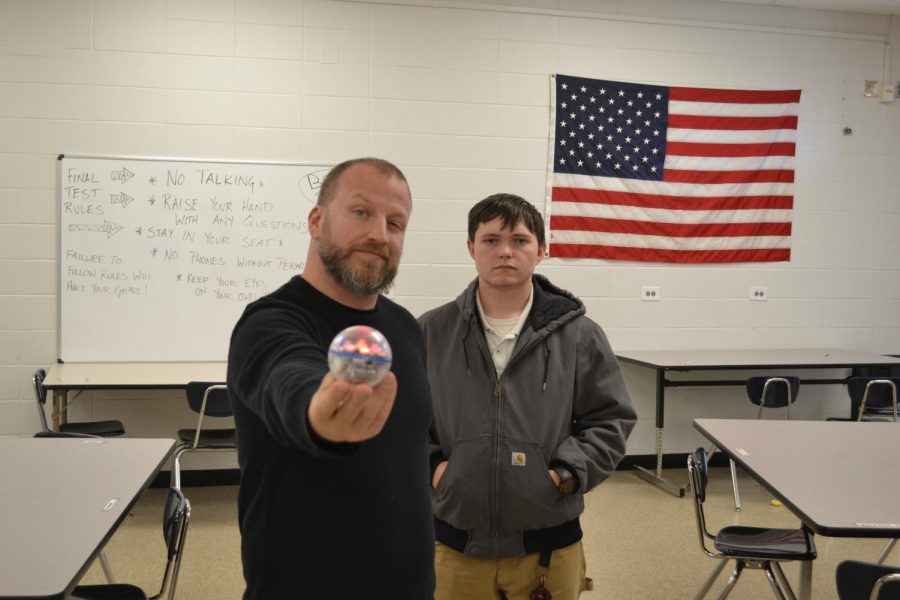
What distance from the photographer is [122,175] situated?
14.2 ft

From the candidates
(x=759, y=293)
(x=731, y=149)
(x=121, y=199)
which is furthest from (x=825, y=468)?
(x=121, y=199)

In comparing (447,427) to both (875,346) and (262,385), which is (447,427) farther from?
(875,346)

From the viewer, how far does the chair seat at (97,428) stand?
3877 millimetres

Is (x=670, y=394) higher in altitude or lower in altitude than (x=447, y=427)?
lower

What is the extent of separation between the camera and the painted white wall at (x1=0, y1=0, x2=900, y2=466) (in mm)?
4289

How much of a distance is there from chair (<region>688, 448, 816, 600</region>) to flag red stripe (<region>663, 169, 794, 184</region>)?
2883mm

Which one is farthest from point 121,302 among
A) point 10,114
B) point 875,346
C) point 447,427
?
point 875,346

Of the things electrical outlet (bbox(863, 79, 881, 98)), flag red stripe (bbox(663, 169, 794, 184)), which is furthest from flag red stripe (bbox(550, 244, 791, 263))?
electrical outlet (bbox(863, 79, 881, 98))

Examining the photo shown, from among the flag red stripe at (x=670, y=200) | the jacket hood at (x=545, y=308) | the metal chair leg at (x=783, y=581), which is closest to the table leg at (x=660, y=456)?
the flag red stripe at (x=670, y=200)

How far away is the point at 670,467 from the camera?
505cm

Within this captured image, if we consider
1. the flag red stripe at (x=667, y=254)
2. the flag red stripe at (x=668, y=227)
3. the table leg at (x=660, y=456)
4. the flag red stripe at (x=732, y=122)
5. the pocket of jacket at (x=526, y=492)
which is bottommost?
the table leg at (x=660, y=456)

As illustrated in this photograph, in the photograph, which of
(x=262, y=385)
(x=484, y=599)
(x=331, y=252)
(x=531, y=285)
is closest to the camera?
(x=262, y=385)

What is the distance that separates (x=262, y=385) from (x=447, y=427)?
0.83 m

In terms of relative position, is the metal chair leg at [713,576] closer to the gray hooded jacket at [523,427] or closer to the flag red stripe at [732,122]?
the gray hooded jacket at [523,427]
